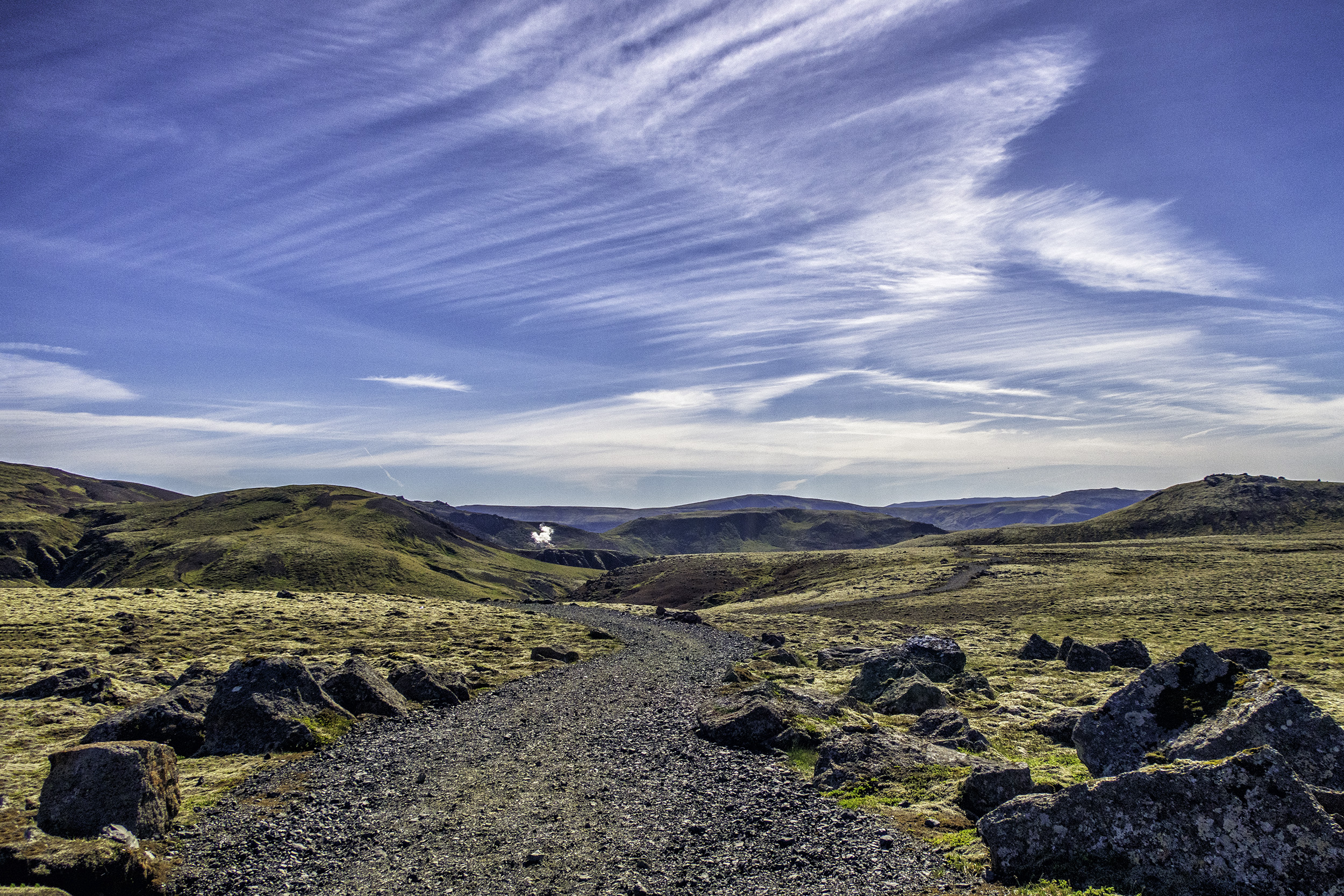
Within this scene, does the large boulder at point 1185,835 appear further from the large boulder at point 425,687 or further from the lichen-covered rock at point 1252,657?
the lichen-covered rock at point 1252,657

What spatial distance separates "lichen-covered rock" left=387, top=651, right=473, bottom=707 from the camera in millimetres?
34969

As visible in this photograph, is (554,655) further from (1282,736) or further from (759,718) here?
(1282,736)

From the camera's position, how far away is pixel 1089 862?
40.8 ft

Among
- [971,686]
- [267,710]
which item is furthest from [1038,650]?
[267,710]

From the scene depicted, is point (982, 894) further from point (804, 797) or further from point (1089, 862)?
point (804, 797)

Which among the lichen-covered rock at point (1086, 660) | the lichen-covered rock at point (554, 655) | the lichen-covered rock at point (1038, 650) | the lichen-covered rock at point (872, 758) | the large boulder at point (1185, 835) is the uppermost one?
the large boulder at point (1185, 835)

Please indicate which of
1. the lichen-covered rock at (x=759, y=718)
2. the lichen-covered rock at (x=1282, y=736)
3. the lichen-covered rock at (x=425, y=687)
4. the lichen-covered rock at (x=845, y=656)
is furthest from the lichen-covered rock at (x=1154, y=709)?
the lichen-covered rock at (x=425, y=687)

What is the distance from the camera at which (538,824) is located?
18.7m

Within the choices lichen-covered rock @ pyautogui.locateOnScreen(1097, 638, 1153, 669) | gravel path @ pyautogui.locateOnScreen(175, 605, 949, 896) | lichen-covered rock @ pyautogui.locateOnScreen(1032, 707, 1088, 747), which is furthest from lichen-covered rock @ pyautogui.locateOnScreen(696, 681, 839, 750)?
lichen-covered rock @ pyautogui.locateOnScreen(1097, 638, 1153, 669)

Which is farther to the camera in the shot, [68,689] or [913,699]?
[68,689]

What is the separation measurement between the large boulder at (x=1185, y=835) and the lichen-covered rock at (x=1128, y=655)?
37.1 metres

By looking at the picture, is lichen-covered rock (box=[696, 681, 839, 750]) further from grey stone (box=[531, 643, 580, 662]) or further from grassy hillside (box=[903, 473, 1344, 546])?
grassy hillside (box=[903, 473, 1344, 546])

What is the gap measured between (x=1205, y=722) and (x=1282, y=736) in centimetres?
179

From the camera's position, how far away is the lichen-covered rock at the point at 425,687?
35.0 metres
